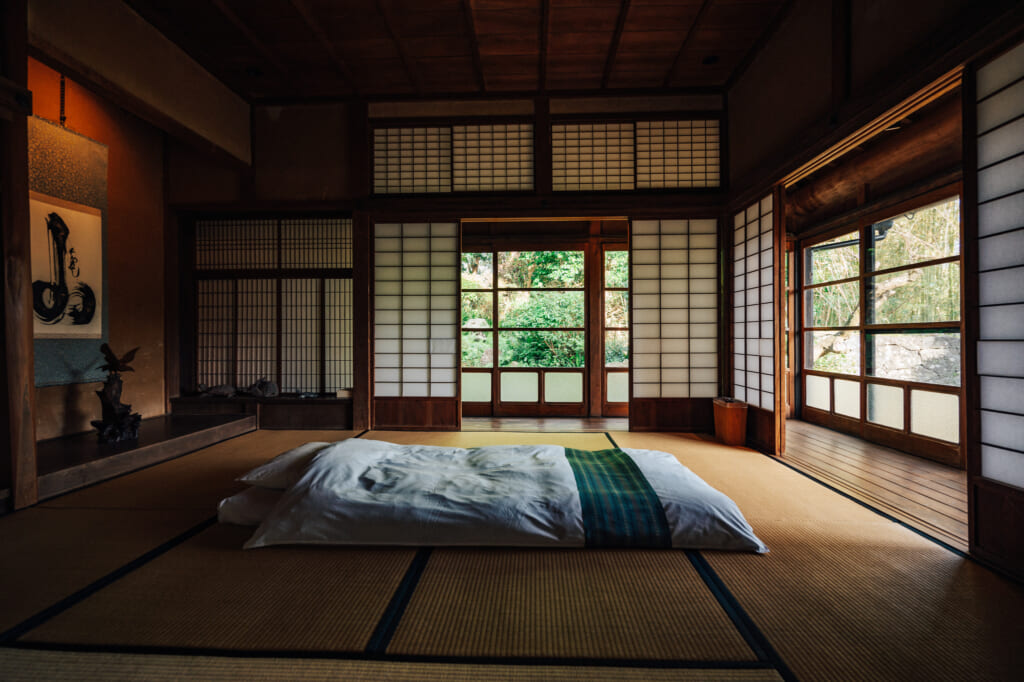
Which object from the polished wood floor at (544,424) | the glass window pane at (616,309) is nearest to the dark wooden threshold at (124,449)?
the polished wood floor at (544,424)

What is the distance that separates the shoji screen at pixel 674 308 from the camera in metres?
4.89

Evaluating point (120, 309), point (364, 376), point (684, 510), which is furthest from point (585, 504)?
point (120, 309)

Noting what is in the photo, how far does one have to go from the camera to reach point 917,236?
3912mm

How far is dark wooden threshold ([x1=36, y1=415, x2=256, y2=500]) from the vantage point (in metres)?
2.81

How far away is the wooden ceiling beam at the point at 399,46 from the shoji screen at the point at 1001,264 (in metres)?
3.73

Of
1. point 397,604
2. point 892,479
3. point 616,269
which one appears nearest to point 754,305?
point 892,479

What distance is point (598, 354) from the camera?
6066 millimetres

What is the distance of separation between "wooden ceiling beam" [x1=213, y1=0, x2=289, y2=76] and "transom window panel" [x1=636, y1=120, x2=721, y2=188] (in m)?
3.57

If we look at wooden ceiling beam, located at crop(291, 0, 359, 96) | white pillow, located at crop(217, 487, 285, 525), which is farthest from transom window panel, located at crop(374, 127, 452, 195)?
white pillow, located at crop(217, 487, 285, 525)

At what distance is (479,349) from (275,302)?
8.65ft

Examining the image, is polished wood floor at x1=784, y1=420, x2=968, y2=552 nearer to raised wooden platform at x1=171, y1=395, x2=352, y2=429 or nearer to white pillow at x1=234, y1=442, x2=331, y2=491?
white pillow at x1=234, y1=442, x2=331, y2=491

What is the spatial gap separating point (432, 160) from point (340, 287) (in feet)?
5.85

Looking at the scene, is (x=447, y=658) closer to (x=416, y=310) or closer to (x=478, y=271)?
(x=416, y=310)

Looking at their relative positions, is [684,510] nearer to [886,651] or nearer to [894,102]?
[886,651]
